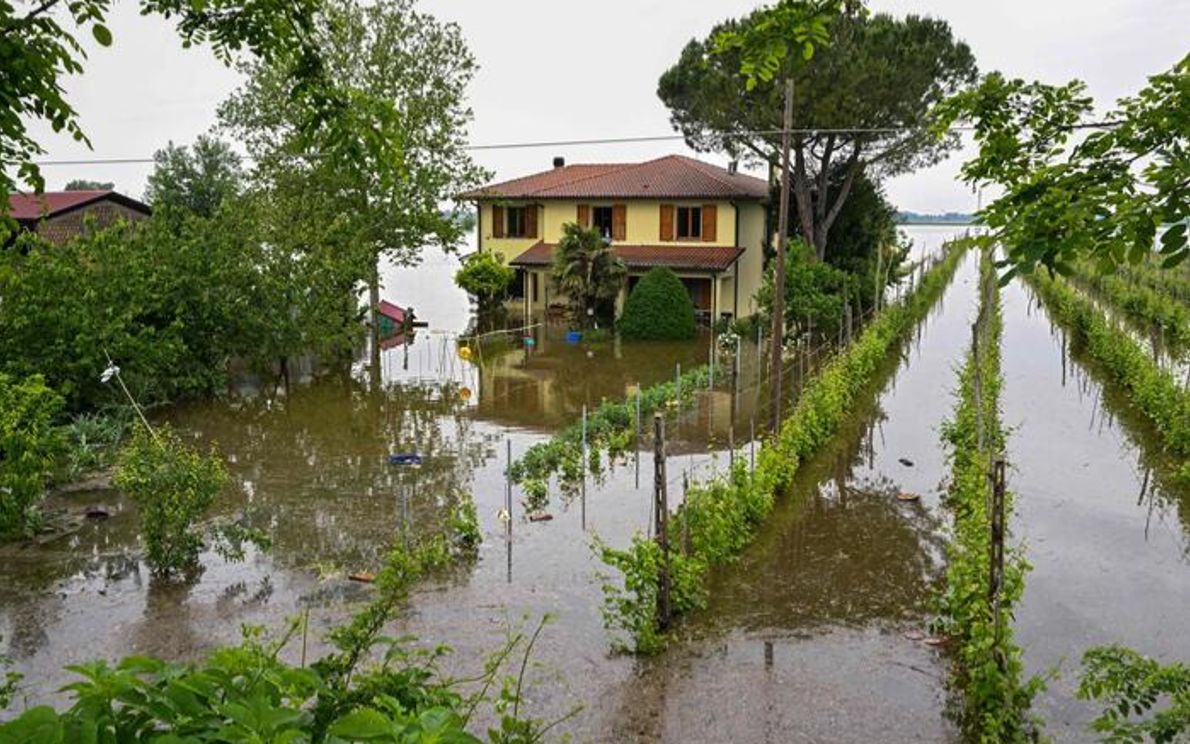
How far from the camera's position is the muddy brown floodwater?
28.0 ft

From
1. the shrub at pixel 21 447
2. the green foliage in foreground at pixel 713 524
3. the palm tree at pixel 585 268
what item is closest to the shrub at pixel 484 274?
the palm tree at pixel 585 268

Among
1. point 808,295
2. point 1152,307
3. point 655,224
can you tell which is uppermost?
point 655,224

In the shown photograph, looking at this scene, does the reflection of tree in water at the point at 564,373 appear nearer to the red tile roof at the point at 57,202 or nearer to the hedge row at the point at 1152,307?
the hedge row at the point at 1152,307

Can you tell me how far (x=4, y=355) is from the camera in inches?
614

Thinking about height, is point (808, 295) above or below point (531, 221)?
below

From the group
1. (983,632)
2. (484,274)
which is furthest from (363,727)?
(484,274)

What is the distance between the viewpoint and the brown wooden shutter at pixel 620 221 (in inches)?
1262

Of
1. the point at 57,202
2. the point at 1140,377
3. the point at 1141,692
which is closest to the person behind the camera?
the point at 1141,692

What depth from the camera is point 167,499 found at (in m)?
10.1

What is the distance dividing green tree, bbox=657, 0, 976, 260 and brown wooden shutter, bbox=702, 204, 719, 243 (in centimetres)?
231

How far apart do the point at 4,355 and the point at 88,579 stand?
7.37 m

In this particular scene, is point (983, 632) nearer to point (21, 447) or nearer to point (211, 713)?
point (211, 713)

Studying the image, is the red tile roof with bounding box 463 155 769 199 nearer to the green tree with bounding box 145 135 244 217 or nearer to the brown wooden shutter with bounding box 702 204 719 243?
the brown wooden shutter with bounding box 702 204 719 243

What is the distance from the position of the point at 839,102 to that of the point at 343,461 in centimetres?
1925
